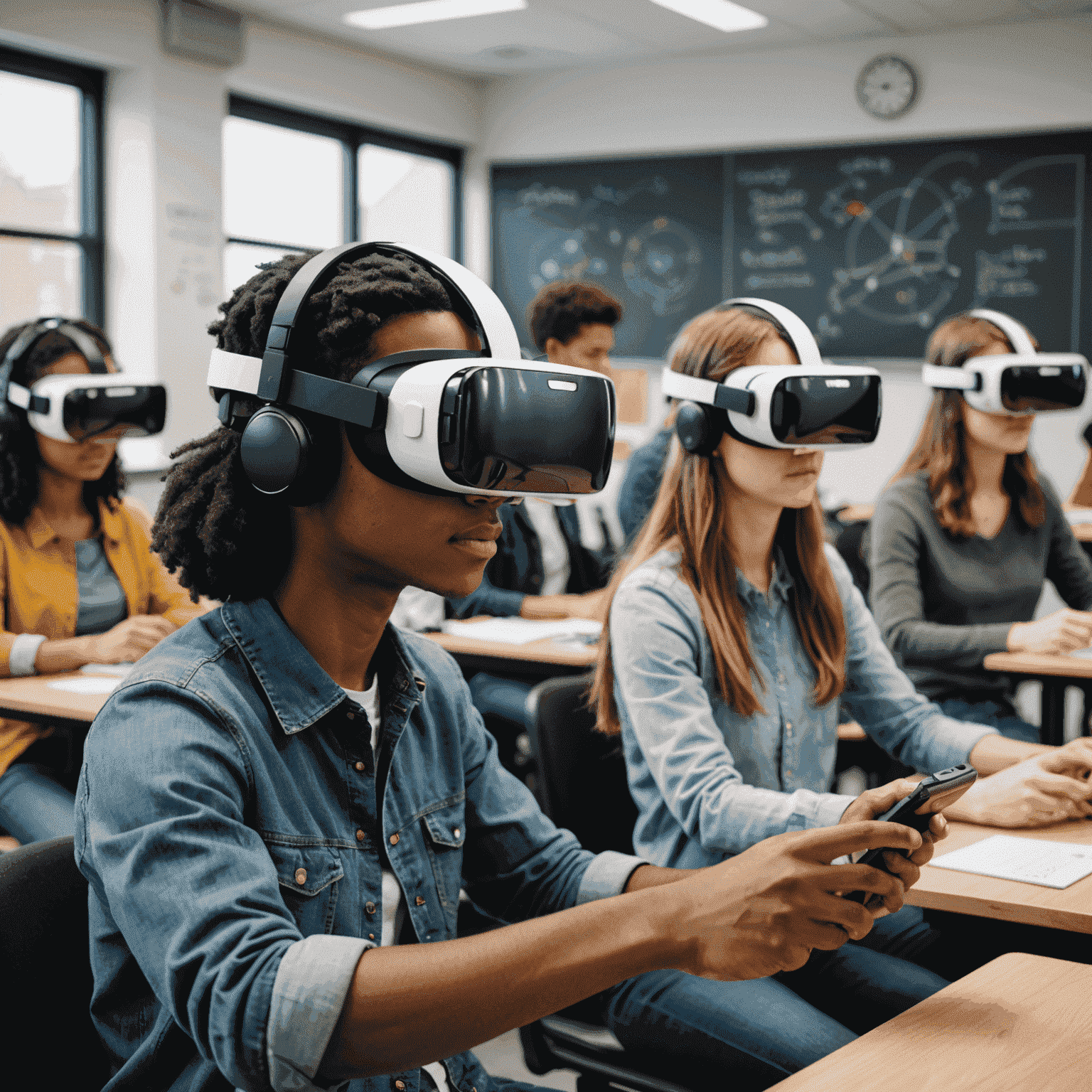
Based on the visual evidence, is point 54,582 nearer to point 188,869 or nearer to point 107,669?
point 107,669

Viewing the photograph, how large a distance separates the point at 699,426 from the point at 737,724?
0.43 metres

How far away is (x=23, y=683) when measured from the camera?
2541 millimetres

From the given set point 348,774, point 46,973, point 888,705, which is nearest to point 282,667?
point 348,774

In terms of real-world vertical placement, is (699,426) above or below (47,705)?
above

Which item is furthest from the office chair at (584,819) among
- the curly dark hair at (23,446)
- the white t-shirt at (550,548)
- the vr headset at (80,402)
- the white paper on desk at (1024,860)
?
the white t-shirt at (550,548)

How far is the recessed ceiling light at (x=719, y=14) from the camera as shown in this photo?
18.1 feet

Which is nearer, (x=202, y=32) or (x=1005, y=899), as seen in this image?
(x=1005, y=899)

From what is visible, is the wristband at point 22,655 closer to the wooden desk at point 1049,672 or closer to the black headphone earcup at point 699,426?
Answer: the black headphone earcup at point 699,426

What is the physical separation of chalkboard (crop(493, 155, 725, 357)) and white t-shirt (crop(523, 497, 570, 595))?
3015mm

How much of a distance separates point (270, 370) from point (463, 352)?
Answer: 164mm

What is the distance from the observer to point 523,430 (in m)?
1.00

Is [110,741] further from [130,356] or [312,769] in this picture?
[130,356]

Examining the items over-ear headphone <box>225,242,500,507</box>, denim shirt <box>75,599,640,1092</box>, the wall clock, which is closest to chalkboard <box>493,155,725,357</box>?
the wall clock

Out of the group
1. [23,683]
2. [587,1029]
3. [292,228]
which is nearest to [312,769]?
[587,1029]
